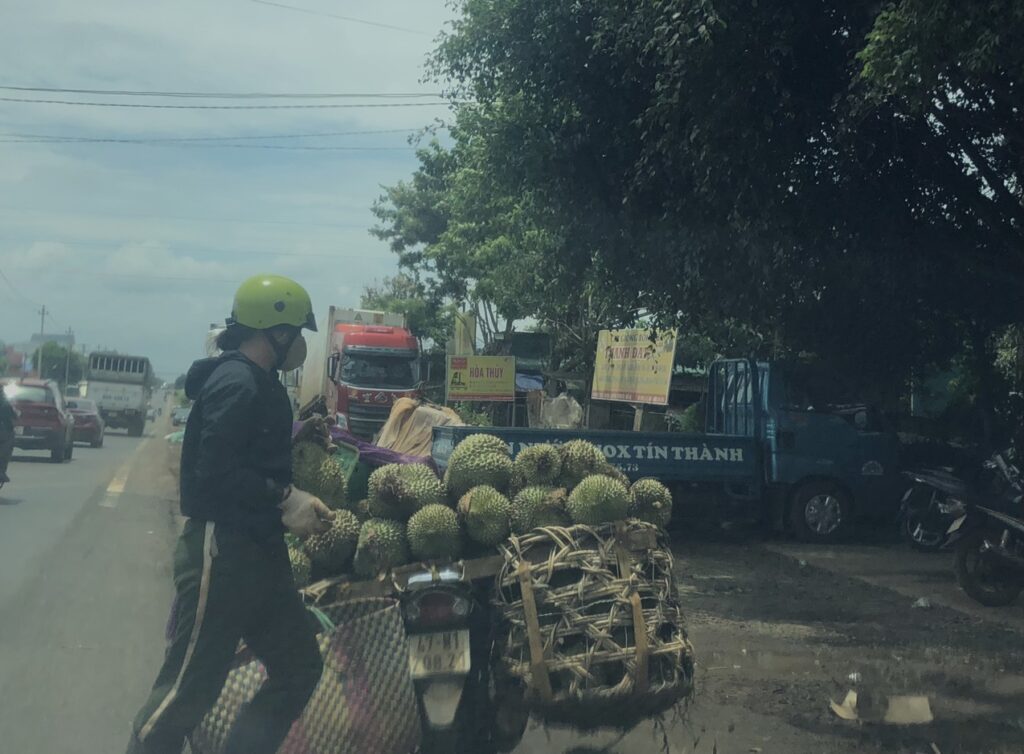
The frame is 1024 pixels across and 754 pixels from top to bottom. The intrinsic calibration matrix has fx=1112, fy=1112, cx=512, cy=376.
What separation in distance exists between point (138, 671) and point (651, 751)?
10.4ft

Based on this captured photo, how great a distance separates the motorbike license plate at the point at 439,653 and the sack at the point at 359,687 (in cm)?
6

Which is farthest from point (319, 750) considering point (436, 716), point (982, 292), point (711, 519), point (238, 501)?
point (982, 292)

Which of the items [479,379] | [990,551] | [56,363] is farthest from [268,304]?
[56,363]

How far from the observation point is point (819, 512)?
13.5 m

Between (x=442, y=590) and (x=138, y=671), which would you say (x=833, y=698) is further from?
(x=138, y=671)

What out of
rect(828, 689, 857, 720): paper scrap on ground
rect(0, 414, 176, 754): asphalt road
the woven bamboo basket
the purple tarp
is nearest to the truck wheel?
rect(828, 689, 857, 720): paper scrap on ground

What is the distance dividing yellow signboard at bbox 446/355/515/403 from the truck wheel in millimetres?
7854

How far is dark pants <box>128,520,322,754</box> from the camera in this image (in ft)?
12.4

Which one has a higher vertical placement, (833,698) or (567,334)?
(567,334)

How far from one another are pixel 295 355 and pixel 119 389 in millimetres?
48346

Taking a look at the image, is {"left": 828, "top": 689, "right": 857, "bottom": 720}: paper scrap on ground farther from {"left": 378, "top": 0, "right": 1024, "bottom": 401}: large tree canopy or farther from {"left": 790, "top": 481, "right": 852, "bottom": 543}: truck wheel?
{"left": 790, "top": 481, "right": 852, "bottom": 543}: truck wheel

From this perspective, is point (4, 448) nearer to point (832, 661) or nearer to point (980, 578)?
point (832, 661)

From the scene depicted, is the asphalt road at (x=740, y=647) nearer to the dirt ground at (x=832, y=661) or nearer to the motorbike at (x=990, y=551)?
the dirt ground at (x=832, y=661)

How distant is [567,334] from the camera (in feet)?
92.2
